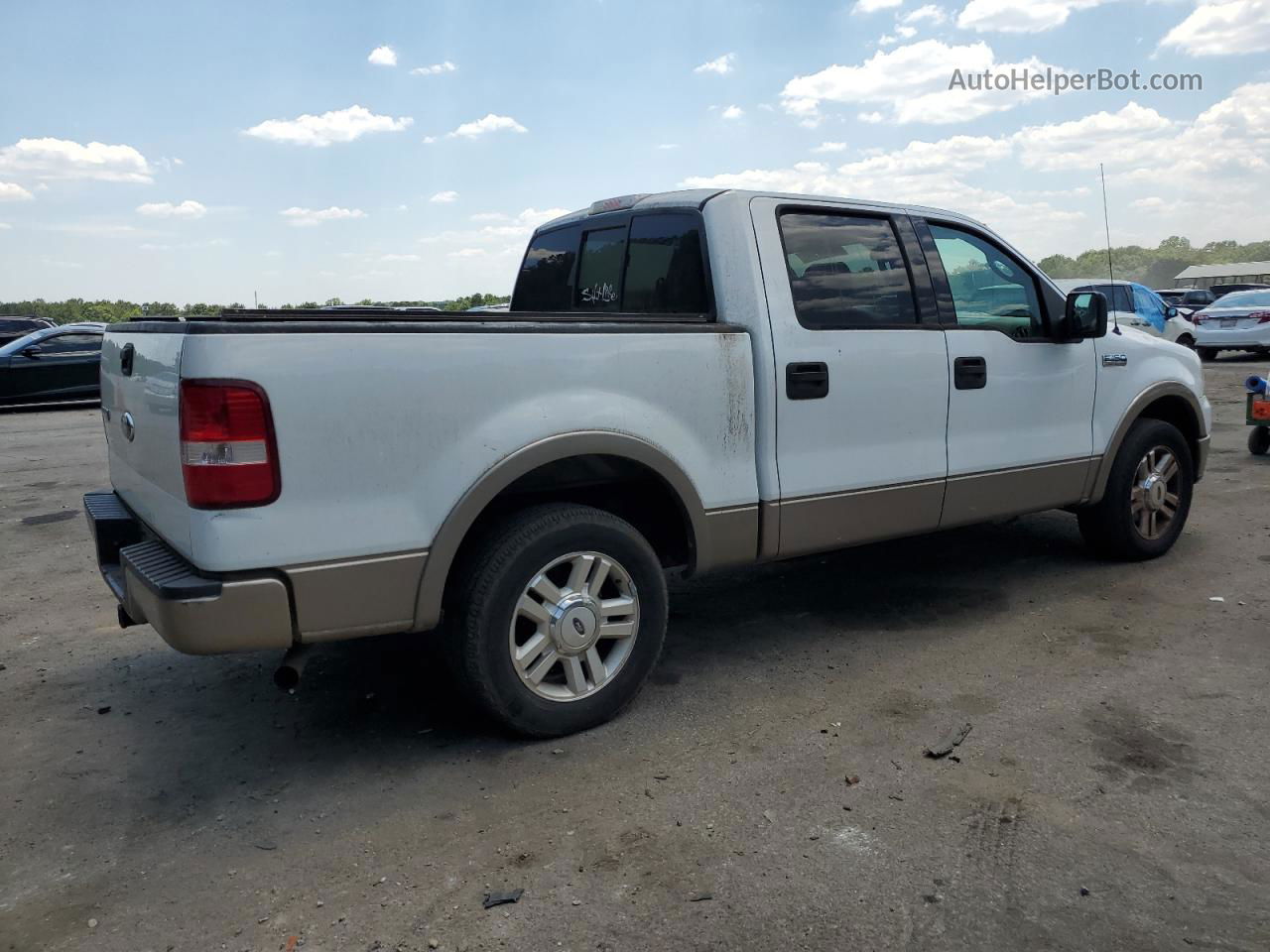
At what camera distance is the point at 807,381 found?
4148 mm

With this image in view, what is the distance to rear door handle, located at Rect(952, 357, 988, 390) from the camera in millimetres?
4688

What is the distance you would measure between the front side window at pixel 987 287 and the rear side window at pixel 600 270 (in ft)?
4.82

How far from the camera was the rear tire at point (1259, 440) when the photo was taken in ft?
31.6

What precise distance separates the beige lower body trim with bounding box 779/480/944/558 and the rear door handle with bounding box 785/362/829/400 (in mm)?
423

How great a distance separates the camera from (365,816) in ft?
10.5

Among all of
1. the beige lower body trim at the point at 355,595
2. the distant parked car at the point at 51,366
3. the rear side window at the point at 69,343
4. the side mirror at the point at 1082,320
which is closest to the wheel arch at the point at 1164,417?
the side mirror at the point at 1082,320

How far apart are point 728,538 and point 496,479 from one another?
1.08 meters

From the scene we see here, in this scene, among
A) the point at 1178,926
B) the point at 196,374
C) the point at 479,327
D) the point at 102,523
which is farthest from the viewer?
the point at 102,523

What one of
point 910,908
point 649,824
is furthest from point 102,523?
point 910,908

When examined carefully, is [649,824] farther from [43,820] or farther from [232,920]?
[43,820]

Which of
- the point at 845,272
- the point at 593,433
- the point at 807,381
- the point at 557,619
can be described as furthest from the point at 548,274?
the point at 557,619

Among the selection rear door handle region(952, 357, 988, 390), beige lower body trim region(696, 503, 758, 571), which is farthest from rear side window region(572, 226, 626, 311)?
rear door handle region(952, 357, 988, 390)

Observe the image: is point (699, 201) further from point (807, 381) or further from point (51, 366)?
point (51, 366)

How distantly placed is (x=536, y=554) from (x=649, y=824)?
943 mm
